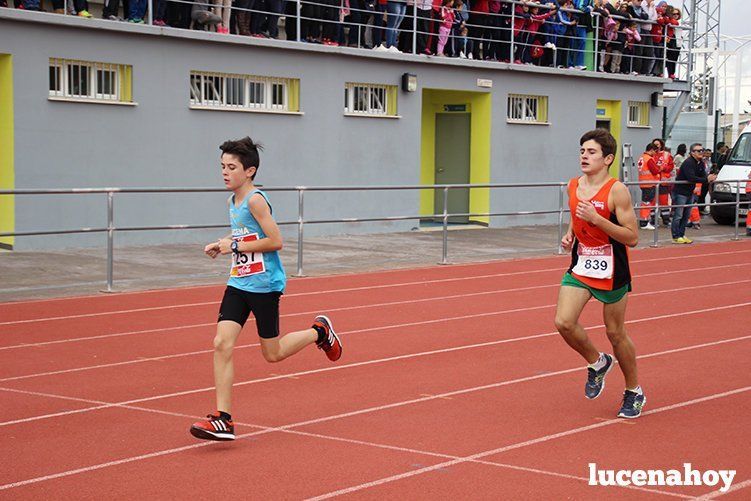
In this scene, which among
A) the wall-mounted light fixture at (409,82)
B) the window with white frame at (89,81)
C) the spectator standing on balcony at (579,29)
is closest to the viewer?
the window with white frame at (89,81)

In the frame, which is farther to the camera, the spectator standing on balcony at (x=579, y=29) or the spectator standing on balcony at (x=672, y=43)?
the spectator standing on balcony at (x=672, y=43)

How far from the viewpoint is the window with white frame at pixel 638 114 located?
1283 inches

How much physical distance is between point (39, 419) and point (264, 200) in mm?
2079

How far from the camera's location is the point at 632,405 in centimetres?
791

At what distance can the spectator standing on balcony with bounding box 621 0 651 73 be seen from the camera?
103 feet

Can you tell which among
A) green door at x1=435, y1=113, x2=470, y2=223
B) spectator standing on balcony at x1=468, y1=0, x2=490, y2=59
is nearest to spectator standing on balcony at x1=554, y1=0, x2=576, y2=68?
spectator standing on balcony at x1=468, y1=0, x2=490, y2=59

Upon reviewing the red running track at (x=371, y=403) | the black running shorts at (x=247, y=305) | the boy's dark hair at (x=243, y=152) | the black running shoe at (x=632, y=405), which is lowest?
the red running track at (x=371, y=403)

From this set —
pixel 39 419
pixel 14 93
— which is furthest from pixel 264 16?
pixel 39 419

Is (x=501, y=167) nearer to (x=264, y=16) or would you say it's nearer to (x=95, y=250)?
(x=264, y=16)

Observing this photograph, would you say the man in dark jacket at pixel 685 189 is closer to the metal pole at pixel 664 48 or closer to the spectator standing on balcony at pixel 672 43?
the metal pole at pixel 664 48

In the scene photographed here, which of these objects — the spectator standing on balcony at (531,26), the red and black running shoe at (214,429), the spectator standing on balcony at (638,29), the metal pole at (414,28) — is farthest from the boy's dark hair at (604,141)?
the spectator standing on balcony at (638,29)

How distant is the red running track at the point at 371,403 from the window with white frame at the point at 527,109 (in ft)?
49.2

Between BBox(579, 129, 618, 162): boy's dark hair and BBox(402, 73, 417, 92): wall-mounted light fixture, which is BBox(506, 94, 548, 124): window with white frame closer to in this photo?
BBox(402, 73, 417, 92): wall-mounted light fixture

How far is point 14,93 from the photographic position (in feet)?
62.4
